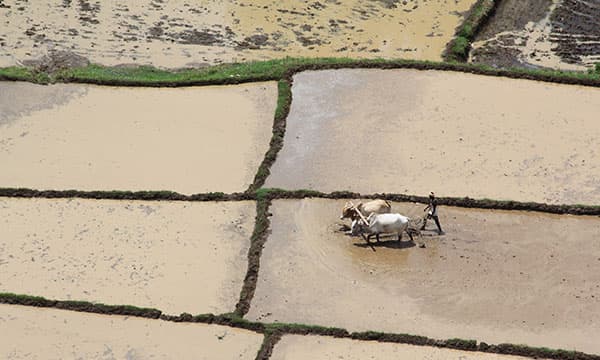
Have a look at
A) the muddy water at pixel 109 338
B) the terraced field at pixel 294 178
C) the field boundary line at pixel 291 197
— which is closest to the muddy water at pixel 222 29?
the terraced field at pixel 294 178

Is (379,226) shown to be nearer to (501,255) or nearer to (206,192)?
(501,255)

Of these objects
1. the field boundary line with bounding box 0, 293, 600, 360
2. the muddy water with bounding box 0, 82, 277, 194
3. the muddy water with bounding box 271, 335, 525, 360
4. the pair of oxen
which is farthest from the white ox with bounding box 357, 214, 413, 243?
the muddy water with bounding box 0, 82, 277, 194

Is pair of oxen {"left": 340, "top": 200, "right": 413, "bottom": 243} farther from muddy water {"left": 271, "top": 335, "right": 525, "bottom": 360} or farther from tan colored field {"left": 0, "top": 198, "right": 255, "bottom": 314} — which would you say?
muddy water {"left": 271, "top": 335, "right": 525, "bottom": 360}

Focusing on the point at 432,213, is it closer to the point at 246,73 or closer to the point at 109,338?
the point at 109,338

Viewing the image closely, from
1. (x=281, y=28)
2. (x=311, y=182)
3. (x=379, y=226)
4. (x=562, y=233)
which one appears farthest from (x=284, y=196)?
(x=281, y=28)

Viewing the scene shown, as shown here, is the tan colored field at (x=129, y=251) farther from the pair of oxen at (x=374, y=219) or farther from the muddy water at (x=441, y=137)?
the muddy water at (x=441, y=137)

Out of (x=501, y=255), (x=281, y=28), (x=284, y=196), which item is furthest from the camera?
(x=281, y=28)
